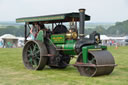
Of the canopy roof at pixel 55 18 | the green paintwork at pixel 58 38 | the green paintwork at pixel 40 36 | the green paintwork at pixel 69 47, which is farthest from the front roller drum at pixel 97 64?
the green paintwork at pixel 40 36

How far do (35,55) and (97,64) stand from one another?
2996mm

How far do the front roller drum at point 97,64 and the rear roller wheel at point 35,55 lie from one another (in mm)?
1602

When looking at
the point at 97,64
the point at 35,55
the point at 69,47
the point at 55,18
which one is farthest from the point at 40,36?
the point at 97,64

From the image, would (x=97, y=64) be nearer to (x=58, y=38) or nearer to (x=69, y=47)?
(x=69, y=47)

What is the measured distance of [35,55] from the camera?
9.19 meters

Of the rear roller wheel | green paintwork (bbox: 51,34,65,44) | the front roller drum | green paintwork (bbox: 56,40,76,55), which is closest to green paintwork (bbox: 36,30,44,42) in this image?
the rear roller wheel

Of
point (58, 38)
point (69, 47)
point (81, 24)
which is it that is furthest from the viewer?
point (58, 38)

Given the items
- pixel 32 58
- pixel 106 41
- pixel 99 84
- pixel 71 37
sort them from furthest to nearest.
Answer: pixel 106 41 → pixel 32 58 → pixel 71 37 → pixel 99 84

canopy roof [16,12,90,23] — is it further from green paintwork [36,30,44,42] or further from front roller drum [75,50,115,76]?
front roller drum [75,50,115,76]

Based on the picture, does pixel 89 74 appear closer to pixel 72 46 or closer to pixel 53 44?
pixel 72 46

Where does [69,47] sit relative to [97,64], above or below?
above

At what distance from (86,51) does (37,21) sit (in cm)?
289

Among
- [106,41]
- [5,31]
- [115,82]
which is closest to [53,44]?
[115,82]

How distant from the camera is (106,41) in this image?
49156 millimetres
